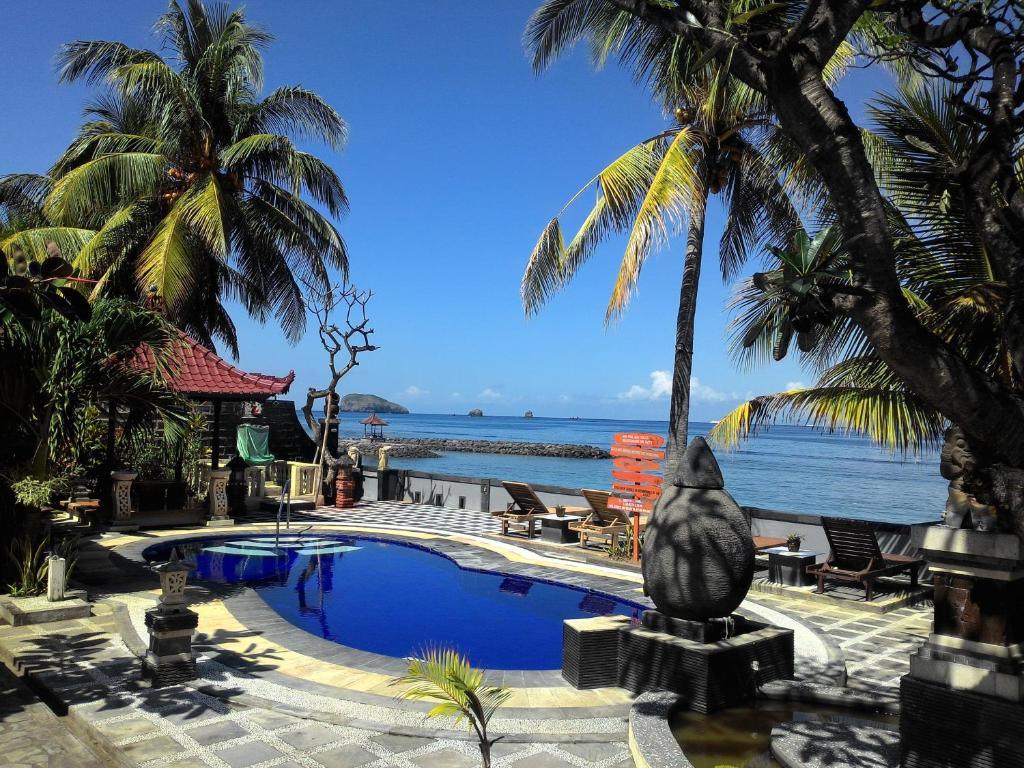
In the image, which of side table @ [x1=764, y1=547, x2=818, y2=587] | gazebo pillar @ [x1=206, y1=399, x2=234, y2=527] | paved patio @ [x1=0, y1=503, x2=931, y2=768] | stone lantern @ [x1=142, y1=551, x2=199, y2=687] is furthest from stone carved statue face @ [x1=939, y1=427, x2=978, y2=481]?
gazebo pillar @ [x1=206, y1=399, x2=234, y2=527]

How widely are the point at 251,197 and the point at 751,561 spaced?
16.1 metres

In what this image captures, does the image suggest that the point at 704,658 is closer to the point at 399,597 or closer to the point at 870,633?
the point at 870,633

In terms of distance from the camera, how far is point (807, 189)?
1144 cm

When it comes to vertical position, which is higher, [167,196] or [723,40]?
[167,196]

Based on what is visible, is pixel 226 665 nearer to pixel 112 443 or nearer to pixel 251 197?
pixel 112 443

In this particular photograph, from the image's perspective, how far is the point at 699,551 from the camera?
242 inches

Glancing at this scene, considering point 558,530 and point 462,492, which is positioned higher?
point 462,492

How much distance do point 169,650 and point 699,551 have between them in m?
4.31

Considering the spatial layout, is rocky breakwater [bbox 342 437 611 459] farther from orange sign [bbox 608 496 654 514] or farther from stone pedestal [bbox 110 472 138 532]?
orange sign [bbox 608 496 654 514]

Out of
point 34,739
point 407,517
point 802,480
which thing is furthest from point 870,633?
point 802,480

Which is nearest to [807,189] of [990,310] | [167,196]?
[990,310]

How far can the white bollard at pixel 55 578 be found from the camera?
8078 millimetres

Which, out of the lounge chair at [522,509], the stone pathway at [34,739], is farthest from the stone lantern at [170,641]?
the lounge chair at [522,509]

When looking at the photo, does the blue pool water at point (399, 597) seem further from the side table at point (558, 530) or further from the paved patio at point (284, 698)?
the side table at point (558, 530)
